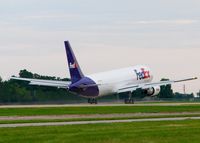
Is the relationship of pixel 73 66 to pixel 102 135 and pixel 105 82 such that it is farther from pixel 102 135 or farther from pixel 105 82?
pixel 102 135

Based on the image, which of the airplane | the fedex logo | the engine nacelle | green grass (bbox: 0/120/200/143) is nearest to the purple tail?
the airplane

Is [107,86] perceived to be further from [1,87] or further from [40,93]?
[1,87]

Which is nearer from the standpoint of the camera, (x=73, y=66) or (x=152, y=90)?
(x=73, y=66)

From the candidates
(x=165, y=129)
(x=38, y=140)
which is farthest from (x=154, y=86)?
(x=38, y=140)

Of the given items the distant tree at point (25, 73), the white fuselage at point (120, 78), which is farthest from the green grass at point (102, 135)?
the distant tree at point (25, 73)

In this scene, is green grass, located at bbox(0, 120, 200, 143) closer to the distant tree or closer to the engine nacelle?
the engine nacelle

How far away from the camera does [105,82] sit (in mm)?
103062

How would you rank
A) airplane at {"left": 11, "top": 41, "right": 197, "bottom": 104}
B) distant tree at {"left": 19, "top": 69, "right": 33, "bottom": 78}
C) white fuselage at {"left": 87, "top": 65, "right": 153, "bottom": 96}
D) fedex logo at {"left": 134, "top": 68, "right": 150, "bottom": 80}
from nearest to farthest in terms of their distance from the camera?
1. airplane at {"left": 11, "top": 41, "right": 197, "bottom": 104}
2. white fuselage at {"left": 87, "top": 65, "right": 153, "bottom": 96}
3. fedex logo at {"left": 134, "top": 68, "right": 150, "bottom": 80}
4. distant tree at {"left": 19, "top": 69, "right": 33, "bottom": 78}

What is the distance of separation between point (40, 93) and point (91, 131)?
77.8 m

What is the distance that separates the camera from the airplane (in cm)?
9906

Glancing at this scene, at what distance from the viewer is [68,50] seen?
101 metres

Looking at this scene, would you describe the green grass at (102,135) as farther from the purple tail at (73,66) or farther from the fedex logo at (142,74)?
the fedex logo at (142,74)

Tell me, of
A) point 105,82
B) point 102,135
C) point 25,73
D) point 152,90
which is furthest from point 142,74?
point 102,135

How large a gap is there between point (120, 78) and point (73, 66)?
9.11m
